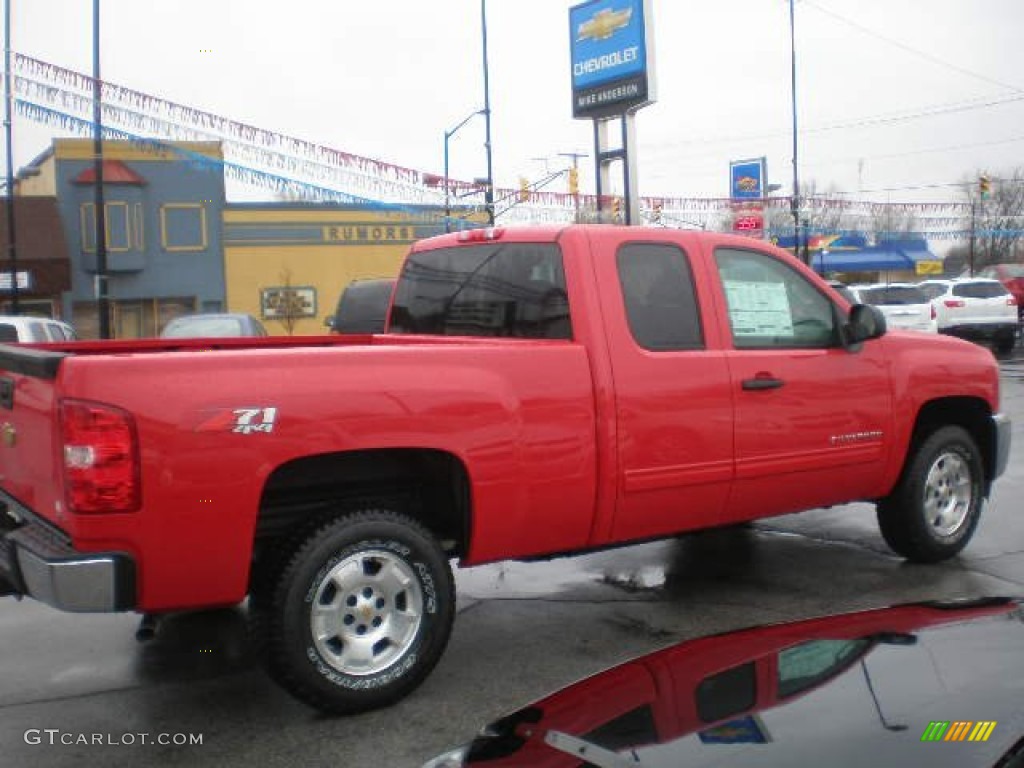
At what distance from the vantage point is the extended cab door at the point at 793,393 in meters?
5.19

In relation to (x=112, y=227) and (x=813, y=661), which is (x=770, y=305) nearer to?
(x=813, y=661)

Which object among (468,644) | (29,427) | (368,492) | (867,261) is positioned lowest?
(468,644)

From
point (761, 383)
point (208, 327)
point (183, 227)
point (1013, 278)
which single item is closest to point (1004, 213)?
point (1013, 278)

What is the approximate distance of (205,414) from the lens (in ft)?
11.9

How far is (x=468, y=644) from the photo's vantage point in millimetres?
4945

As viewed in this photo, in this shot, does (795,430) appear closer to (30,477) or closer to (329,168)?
(30,477)

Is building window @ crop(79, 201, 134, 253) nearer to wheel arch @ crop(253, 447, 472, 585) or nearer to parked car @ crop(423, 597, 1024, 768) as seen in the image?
wheel arch @ crop(253, 447, 472, 585)

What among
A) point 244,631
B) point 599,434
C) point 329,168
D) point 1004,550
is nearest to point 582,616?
point 599,434

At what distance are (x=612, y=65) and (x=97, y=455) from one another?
15.2 m

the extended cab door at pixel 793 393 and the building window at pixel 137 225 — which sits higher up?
the building window at pixel 137 225

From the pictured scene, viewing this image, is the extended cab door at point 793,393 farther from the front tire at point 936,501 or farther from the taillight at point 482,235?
the taillight at point 482,235

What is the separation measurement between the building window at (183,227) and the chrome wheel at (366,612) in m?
36.3

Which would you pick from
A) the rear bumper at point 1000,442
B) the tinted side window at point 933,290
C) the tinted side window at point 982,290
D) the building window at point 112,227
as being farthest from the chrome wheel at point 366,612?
the building window at point 112,227

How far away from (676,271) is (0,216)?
117 feet
